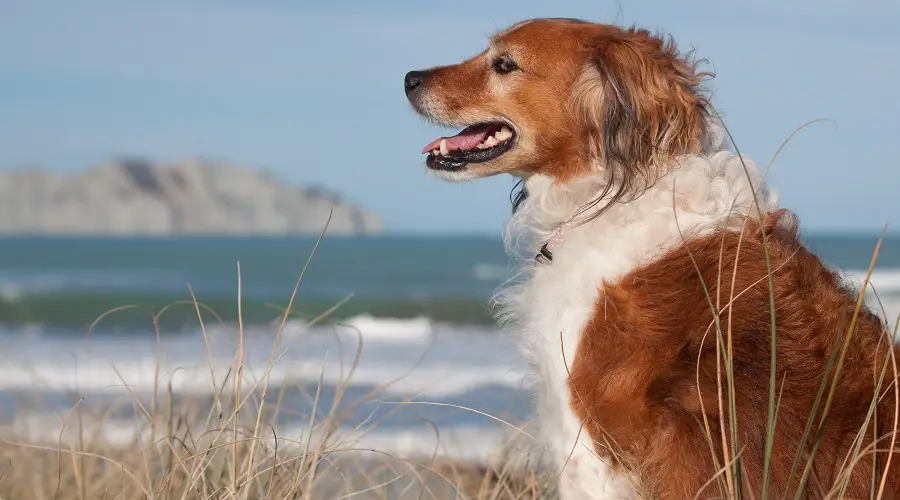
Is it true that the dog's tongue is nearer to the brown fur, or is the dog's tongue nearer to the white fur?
the white fur

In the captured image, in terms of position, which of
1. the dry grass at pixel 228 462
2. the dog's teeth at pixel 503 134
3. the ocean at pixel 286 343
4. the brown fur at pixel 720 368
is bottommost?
the ocean at pixel 286 343

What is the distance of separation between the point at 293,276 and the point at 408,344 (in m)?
16.0

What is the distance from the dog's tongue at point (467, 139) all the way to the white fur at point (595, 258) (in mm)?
534

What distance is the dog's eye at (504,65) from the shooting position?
3795 millimetres

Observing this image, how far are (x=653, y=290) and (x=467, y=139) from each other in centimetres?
126

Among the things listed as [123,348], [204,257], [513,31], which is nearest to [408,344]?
[123,348]

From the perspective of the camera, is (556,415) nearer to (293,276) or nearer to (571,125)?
(571,125)

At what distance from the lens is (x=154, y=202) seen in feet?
282

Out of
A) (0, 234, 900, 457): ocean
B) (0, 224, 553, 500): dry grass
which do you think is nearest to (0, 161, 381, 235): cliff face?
(0, 234, 900, 457): ocean

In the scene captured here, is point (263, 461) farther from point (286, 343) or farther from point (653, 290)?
point (286, 343)

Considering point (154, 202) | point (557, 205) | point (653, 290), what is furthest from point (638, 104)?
point (154, 202)

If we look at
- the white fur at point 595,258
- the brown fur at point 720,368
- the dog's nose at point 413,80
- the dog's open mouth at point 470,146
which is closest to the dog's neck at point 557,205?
the white fur at point 595,258

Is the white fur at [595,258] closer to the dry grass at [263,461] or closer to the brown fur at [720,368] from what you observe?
the brown fur at [720,368]

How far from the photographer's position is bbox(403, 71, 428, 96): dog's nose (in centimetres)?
406
